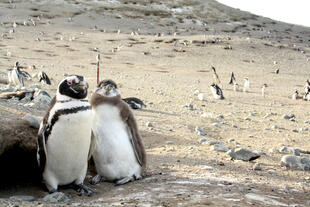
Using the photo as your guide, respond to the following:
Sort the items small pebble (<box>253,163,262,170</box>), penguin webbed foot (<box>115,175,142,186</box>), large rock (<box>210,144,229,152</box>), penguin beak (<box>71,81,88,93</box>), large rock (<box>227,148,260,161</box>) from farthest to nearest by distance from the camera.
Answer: large rock (<box>210,144,229,152</box>) < large rock (<box>227,148,260,161</box>) < small pebble (<box>253,163,262,170</box>) < penguin webbed foot (<box>115,175,142,186</box>) < penguin beak (<box>71,81,88,93</box>)

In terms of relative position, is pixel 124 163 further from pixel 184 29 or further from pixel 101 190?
pixel 184 29

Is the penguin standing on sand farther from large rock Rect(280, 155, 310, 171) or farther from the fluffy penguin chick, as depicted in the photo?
large rock Rect(280, 155, 310, 171)

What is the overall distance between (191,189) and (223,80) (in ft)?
51.6

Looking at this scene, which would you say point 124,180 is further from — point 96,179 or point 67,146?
point 67,146

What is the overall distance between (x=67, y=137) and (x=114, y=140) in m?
0.59

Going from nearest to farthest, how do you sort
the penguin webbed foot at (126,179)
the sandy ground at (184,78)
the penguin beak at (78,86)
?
the penguin beak at (78,86), the sandy ground at (184,78), the penguin webbed foot at (126,179)

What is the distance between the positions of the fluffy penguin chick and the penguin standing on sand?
0.74 ft

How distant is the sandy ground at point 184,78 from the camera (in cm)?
387

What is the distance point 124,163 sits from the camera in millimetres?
4320

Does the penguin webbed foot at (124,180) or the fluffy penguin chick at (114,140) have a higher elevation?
the fluffy penguin chick at (114,140)

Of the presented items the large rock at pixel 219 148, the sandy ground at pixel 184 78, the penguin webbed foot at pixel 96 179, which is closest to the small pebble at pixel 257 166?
the sandy ground at pixel 184 78

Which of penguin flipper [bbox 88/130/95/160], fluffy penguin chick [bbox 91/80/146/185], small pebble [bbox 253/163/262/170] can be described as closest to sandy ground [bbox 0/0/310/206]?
small pebble [bbox 253/163/262/170]

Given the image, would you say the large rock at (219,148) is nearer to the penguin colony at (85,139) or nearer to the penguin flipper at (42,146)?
the penguin colony at (85,139)

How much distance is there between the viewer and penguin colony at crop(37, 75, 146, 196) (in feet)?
12.3
